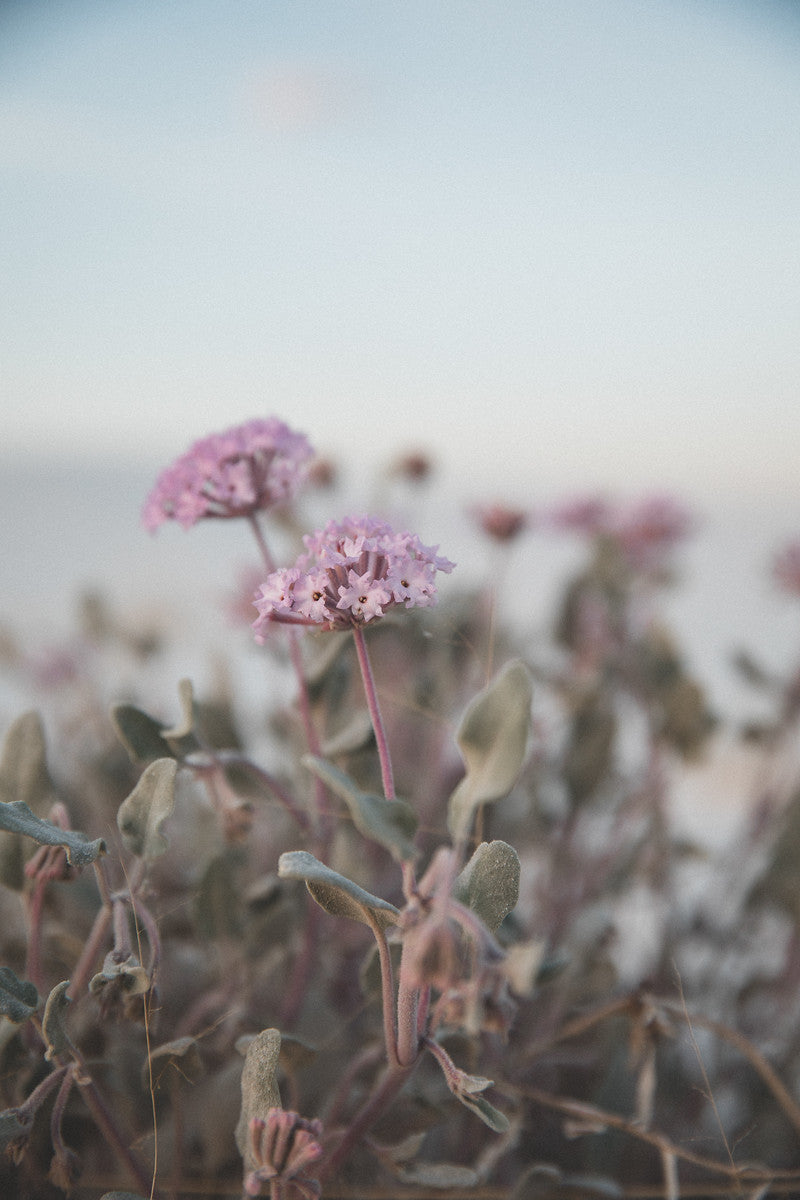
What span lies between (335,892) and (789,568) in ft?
1.97

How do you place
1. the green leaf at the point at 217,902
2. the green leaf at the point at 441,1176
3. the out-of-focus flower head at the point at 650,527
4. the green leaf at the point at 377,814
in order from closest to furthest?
the green leaf at the point at 377,814, the green leaf at the point at 441,1176, the green leaf at the point at 217,902, the out-of-focus flower head at the point at 650,527

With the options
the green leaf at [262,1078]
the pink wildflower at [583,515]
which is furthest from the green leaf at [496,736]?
the pink wildflower at [583,515]

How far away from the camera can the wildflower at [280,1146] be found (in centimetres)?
31

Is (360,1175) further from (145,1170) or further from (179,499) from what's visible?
(179,499)

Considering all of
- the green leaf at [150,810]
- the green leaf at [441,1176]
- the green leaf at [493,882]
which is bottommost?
the green leaf at [441,1176]

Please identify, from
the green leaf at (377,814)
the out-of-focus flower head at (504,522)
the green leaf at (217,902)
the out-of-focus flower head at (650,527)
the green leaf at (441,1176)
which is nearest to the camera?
the green leaf at (377,814)

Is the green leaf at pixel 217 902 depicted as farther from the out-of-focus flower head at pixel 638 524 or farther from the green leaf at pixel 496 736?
the out-of-focus flower head at pixel 638 524

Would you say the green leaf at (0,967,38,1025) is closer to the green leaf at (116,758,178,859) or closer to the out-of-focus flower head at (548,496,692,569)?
the green leaf at (116,758,178,859)

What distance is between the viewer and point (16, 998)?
347 mm

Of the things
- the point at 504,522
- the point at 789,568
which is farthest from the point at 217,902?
the point at 789,568

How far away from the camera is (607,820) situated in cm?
81

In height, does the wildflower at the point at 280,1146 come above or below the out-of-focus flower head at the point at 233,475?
below

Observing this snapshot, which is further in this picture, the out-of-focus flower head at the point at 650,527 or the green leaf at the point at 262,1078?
the out-of-focus flower head at the point at 650,527

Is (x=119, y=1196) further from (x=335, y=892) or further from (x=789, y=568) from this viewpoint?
(x=789, y=568)
